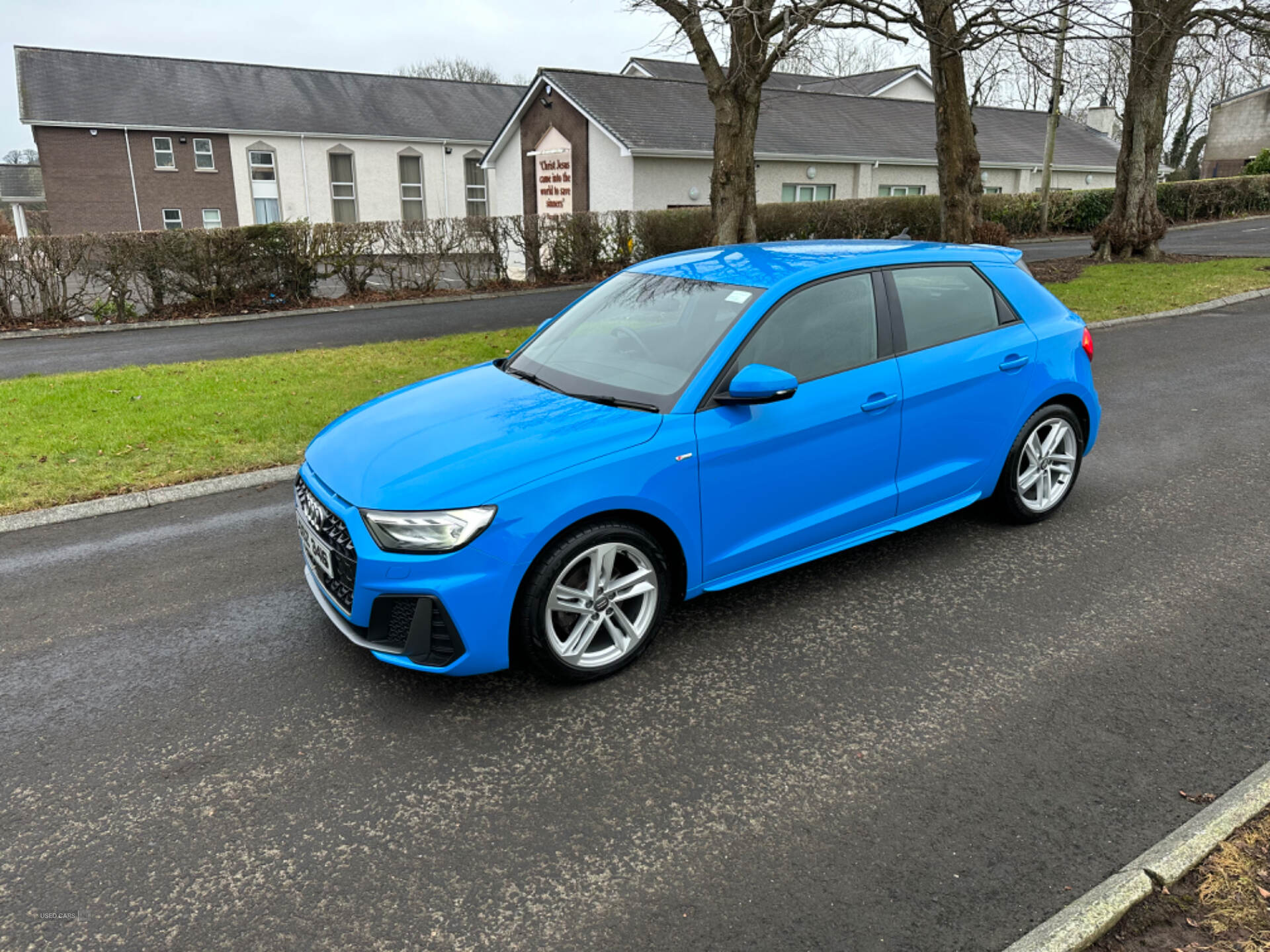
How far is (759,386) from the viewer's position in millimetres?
3865

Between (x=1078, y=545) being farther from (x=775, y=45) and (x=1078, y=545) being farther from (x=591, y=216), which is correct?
(x=591, y=216)

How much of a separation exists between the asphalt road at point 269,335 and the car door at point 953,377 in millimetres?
9947

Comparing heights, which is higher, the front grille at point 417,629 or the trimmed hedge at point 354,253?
the trimmed hedge at point 354,253

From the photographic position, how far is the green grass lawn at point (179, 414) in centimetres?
673

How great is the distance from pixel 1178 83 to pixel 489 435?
23613 mm

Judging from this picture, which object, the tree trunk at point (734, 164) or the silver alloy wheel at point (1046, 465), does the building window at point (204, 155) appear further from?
the silver alloy wheel at point (1046, 465)

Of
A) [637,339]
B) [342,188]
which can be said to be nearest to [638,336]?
[637,339]

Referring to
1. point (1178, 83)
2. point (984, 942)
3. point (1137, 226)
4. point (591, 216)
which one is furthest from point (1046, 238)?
point (984, 942)

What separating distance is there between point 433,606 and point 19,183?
257 feet

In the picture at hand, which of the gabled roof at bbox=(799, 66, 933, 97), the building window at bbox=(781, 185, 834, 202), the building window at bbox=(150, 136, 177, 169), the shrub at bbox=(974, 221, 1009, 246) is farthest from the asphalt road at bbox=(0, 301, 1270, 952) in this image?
the gabled roof at bbox=(799, 66, 933, 97)

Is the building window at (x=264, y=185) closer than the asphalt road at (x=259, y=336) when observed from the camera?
No

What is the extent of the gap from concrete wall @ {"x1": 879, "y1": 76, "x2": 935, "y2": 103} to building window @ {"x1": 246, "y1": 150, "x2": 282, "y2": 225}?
26.6 meters

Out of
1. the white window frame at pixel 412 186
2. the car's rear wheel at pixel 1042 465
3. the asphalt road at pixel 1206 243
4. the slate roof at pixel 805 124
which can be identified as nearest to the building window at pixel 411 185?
the white window frame at pixel 412 186

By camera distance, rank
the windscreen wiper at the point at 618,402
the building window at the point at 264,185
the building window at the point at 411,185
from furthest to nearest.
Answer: the building window at the point at 411,185 → the building window at the point at 264,185 → the windscreen wiper at the point at 618,402
